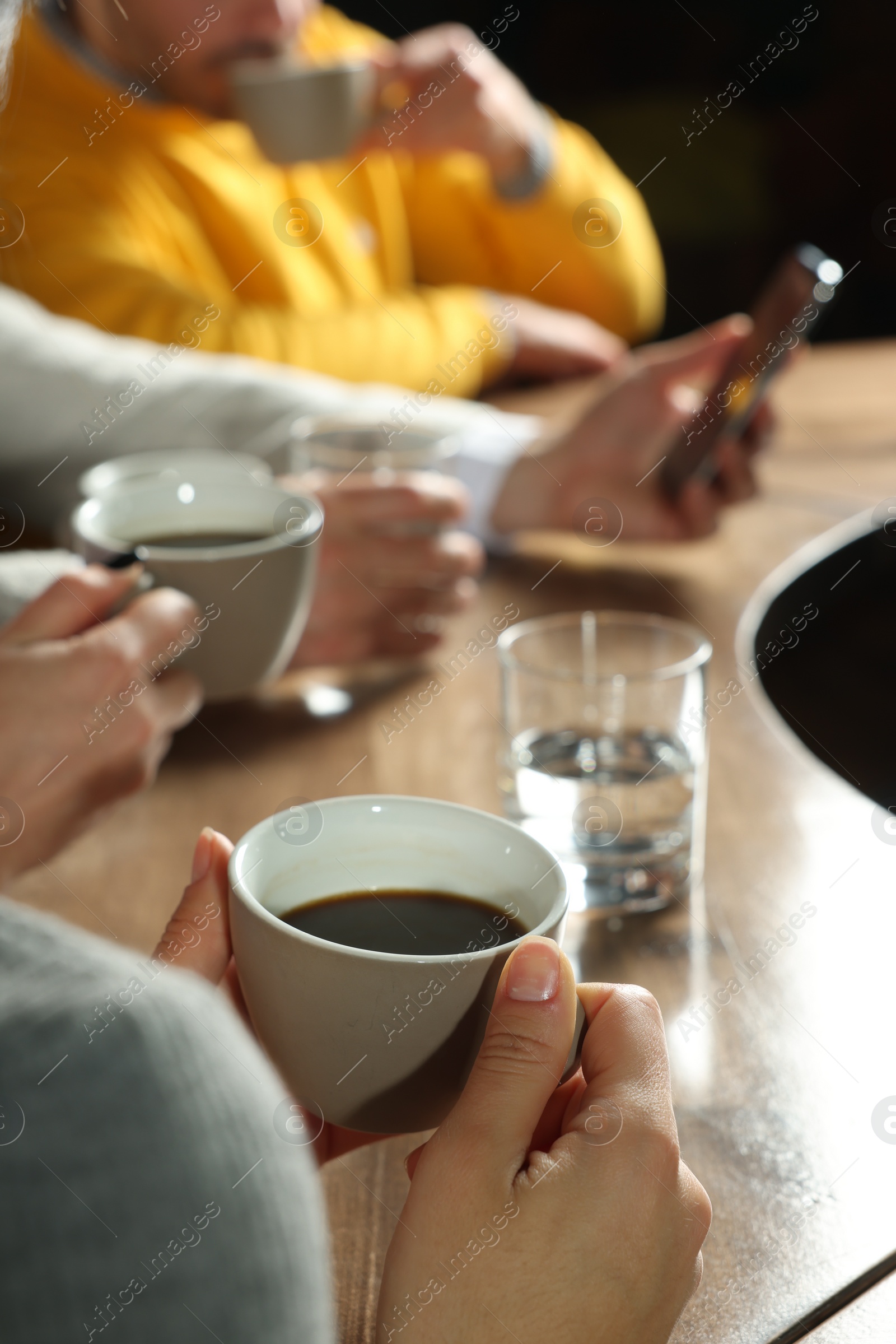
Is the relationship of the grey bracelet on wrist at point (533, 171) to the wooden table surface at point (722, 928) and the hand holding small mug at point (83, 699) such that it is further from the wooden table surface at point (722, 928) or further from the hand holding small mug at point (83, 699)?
the hand holding small mug at point (83, 699)

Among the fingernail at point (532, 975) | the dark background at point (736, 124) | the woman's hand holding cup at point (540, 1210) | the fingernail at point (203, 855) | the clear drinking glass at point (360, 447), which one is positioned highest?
Answer: the fingernail at point (203, 855)

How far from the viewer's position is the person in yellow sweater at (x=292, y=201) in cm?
140

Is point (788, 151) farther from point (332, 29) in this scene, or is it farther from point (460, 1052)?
point (460, 1052)

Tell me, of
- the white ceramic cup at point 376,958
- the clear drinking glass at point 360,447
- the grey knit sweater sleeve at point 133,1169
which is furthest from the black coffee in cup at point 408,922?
the clear drinking glass at point 360,447

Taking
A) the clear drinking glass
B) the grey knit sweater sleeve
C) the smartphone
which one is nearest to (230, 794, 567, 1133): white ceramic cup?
the grey knit sweater sleeve

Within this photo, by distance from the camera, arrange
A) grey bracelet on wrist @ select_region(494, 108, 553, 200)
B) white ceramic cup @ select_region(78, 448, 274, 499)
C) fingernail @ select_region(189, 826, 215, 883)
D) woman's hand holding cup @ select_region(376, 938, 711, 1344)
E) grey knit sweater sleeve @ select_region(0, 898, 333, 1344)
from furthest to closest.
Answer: grey bracelet on wrist @ select_region(494, 108, 553, 200)
white ceramic cup @ select_region(78, 448, 274, 499)
fingernail @ select_region(189, 826, 215, 883)
woman's hand holding cup @ select_region(376, 938, 711, 1344)
grey knit sweater sleeve @ select_region(0, 898, 333, 1344)

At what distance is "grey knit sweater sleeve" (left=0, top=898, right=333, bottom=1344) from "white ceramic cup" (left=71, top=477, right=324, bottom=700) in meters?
0.42

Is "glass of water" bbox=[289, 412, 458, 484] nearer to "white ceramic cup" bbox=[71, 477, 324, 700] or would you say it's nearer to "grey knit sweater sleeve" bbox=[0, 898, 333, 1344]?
"white ceramic cup" bbox=[71, 477, 324, 700]

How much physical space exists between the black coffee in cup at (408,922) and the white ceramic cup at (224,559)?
0.27 metres

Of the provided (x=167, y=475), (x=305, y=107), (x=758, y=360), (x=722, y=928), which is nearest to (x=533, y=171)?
(x=305, y=107)

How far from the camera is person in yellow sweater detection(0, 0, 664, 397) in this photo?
4.59 ft

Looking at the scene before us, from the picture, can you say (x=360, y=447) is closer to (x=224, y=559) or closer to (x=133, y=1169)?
(x=224, y=559)

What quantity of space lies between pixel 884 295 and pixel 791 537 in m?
2.25

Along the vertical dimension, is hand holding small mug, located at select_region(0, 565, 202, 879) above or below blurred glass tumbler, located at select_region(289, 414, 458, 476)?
above
